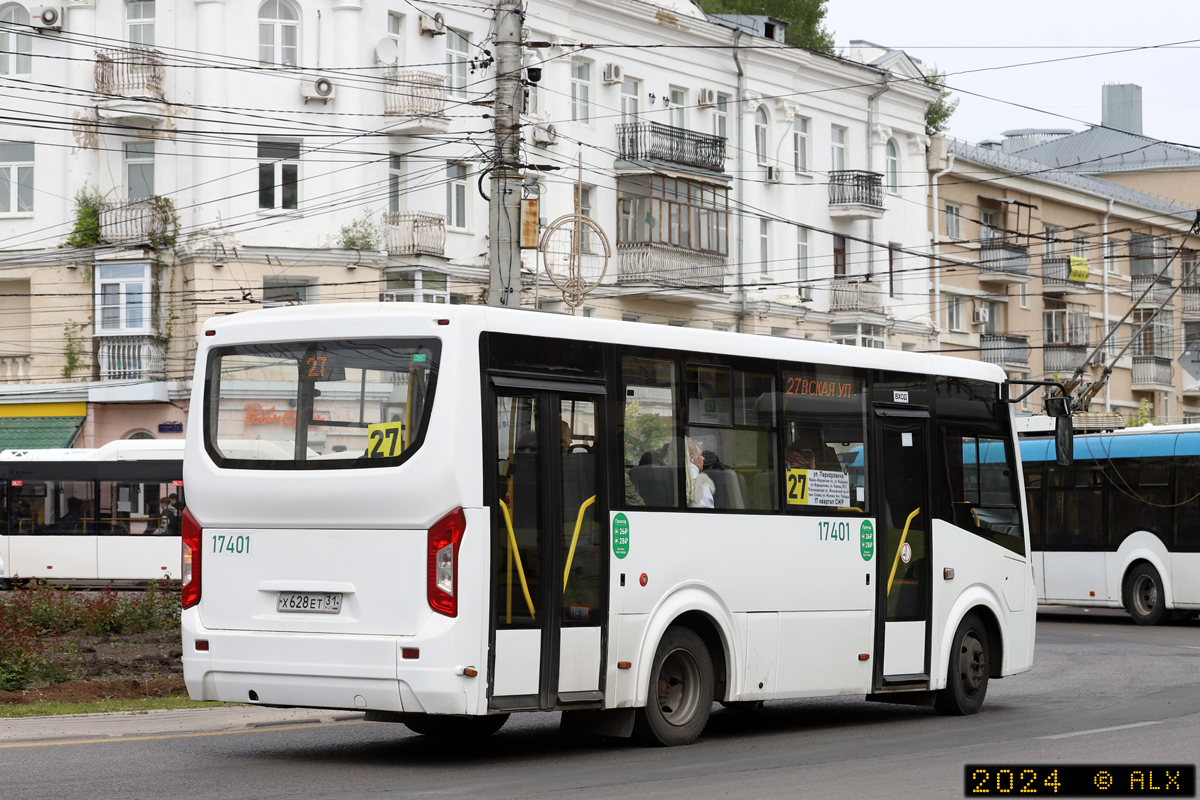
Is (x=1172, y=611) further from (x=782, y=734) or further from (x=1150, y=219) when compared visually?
(x=1150, y=219)

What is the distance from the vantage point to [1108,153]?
237 feet

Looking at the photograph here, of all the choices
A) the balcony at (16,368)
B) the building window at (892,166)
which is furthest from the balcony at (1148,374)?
the balcony at (16,368)

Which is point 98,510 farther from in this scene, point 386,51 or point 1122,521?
point 1122,521

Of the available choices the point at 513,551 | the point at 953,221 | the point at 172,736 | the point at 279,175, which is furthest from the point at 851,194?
the point at 513,551

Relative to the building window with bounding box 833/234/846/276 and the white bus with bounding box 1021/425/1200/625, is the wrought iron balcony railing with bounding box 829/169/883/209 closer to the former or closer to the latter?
the building window with bounding box 833/234/846/276

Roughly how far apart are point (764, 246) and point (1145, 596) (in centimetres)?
2343

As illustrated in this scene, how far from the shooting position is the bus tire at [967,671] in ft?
46.6

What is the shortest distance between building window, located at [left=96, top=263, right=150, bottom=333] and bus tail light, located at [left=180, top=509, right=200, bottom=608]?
2955cm

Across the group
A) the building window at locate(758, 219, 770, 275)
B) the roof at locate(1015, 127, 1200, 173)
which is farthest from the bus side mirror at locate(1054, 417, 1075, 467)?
the roof at locate(1015, 127, 1200, 173)

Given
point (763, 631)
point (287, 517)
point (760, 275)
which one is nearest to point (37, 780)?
point (287, 517)

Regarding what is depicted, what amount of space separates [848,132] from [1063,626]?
27.1 meters

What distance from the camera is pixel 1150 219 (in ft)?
219

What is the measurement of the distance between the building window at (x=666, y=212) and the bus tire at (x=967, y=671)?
31240 millimetres

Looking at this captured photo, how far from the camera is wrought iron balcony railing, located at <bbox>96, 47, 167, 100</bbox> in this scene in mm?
38844
